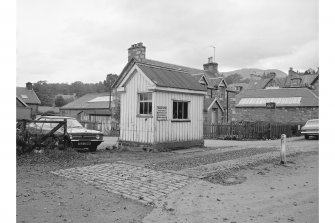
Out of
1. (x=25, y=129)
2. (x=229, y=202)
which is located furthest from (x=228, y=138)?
(x=229, y=202)

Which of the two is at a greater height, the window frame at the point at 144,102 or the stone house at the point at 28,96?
the stone house at the point at 28,96

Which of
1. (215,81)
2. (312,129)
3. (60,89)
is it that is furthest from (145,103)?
(60,89)

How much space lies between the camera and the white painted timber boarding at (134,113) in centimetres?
1386

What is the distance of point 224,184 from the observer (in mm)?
7797

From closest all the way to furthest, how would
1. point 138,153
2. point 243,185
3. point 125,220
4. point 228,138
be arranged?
point 125,220
point 243,185
point 138,153
point 228,138

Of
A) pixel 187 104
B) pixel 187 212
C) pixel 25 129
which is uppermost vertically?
pixel 187 104

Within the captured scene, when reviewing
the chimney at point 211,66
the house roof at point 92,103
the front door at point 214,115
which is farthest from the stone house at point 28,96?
the front door at point 214,115

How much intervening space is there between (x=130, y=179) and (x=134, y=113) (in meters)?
6.47

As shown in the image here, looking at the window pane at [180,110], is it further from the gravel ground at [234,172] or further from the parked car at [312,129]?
the parked car at [312,129]

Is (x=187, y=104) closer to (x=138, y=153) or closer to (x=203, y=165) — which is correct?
(x=138, y=153)

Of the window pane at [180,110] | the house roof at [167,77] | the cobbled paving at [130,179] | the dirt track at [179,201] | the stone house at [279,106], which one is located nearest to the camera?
the dirt track at [179,201]

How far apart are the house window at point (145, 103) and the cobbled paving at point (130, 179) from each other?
13.9 ft

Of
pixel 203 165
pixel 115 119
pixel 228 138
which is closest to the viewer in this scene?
pixel 203 165

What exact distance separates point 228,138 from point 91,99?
37.8m
